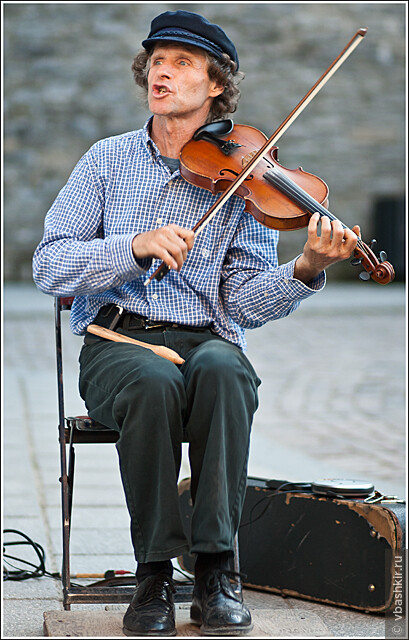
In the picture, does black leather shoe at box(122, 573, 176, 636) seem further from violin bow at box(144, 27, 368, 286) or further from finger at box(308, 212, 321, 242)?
finger at box(308, 212, 321, 242)

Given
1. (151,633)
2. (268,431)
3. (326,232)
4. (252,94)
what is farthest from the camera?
(252,94)

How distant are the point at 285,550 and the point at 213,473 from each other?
67 centimetres

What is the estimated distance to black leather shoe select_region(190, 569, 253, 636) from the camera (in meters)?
2.05

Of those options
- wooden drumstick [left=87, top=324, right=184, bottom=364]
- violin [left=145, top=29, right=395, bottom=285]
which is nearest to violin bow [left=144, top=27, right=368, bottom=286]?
violin [left=145, top=29, right=395, bottom=285]

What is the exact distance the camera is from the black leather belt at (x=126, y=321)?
2428mm

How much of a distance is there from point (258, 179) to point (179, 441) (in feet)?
2.27

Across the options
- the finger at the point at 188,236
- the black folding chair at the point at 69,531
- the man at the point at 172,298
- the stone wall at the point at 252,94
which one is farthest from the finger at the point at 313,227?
the stone wall at the point at 252,94

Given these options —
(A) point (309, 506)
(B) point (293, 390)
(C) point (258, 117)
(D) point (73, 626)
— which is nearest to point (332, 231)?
(A) point (309, 506)

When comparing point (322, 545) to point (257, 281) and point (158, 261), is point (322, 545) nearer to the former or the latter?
point (257, 281)

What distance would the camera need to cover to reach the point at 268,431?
4785 millimetres

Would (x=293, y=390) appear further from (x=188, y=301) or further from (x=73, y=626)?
(x=73, y=626)

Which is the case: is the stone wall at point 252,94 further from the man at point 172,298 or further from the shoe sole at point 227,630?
the shoe sole at point 227,630

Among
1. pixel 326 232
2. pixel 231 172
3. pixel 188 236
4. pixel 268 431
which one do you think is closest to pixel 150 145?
pixel 231 172

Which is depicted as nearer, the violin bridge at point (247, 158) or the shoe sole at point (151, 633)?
the shoe sole at point (151, 633)
